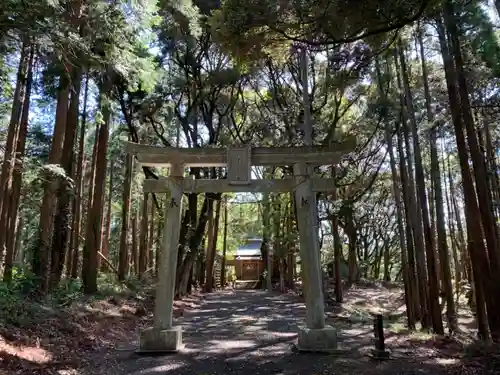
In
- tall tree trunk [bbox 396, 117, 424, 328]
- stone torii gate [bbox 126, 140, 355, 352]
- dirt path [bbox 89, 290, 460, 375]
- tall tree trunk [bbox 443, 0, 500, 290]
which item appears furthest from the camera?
tall tree trunk [bbox 396, 117, 424, 328]

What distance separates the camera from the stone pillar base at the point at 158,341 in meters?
6.69

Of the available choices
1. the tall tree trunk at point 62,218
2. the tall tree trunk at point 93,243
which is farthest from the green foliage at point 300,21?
the tall tree trunk at point 93,243

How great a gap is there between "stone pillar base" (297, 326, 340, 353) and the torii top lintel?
10.1 ft

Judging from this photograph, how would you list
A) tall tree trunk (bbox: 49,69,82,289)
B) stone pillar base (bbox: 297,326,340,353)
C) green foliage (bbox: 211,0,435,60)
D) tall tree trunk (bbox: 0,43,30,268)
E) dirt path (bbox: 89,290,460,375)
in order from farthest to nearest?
tall tree trunk (bbox: 0,43,30,268) < tall tree trunk (bbox: 49,69,82,289) < stone pillar base (bbox: 297,326,340,353) < dirt path (bbox: 89,290,460,375) < green foliage (bbox: 211,0,435,60)

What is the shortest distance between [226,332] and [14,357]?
195 inches

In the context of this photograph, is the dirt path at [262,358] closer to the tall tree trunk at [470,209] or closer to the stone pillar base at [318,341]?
the stone pillar base at [318,341]

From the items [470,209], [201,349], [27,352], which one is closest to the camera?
[27,352]

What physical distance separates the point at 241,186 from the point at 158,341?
312cm

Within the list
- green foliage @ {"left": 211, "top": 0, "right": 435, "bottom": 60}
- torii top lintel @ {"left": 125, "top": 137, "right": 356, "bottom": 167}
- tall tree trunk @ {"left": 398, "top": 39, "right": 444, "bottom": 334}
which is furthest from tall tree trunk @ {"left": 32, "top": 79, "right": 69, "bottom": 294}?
tall tree trunk @ {"left": 398, "top": 39, "right": 444, "bottom": 334}

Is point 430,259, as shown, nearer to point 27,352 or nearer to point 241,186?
point 241,186

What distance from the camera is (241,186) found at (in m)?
7.49

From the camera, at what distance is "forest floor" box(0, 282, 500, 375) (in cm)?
542

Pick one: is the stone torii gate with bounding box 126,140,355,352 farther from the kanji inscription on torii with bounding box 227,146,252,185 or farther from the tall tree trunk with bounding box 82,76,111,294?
the tall tree trunk with bounding box 82,76,111,294

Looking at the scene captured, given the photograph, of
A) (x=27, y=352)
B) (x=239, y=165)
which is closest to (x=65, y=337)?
(x=27, y=352)
